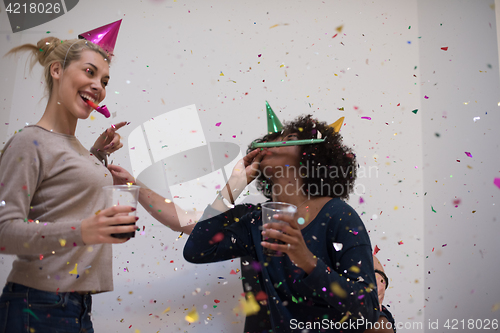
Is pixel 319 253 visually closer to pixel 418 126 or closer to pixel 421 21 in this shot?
pixel 418 126

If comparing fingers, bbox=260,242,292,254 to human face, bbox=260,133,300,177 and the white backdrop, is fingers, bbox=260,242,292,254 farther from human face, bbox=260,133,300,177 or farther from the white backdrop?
the white backdrop

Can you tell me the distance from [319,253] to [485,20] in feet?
5.91

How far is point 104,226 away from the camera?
0.97m

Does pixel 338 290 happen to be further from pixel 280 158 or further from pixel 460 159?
pixel 460 159

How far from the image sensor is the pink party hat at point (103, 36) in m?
1.31

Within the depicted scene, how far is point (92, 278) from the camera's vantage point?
1.11 m

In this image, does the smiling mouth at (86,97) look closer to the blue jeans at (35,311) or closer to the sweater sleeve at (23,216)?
the sweater sleeve at (23,216)

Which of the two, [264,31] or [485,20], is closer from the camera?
[264,31]

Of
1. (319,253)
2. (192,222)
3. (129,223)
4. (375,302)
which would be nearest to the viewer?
(129,223)

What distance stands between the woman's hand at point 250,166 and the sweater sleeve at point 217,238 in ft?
0.54

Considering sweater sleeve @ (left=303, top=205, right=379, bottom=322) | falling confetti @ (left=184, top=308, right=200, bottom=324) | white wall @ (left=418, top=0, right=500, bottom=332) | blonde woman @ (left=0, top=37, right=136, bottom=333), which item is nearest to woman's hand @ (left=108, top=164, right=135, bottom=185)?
blonde woman @ (left=0, top=37, right=136, bottom=333)

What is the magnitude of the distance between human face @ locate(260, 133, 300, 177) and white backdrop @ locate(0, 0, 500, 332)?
1.20 feet

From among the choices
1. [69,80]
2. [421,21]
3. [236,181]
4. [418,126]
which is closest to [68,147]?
[69,80]

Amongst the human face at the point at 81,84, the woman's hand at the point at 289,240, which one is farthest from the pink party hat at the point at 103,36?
the woman's hand at the point at 289,240
